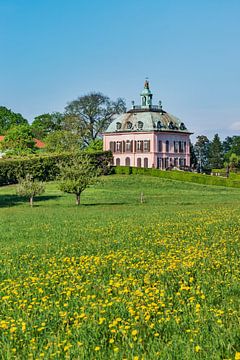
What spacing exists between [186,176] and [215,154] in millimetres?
82694

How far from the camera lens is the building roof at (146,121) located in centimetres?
10938

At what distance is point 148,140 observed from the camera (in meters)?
108

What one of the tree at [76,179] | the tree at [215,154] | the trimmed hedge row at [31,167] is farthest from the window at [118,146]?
the tree at [76,179]

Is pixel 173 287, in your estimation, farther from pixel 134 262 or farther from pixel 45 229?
pixel 45 229

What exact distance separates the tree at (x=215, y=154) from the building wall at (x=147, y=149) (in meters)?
48.8

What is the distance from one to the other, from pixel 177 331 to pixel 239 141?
7366 inches

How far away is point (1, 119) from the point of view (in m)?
155

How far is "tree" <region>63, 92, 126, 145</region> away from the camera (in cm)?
11831

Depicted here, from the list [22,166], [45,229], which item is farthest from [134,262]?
[22,166]

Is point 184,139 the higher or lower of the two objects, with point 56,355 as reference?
higher

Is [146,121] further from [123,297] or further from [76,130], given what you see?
[123,297]

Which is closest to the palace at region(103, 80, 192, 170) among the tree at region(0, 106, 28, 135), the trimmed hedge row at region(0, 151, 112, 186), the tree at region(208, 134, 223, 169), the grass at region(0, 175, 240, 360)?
the trimmed hedge row at region(0, 151, 112, 186)

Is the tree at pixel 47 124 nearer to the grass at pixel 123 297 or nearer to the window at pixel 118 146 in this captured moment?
the window at pixel 118 146

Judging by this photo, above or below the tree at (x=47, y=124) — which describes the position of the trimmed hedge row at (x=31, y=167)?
below
